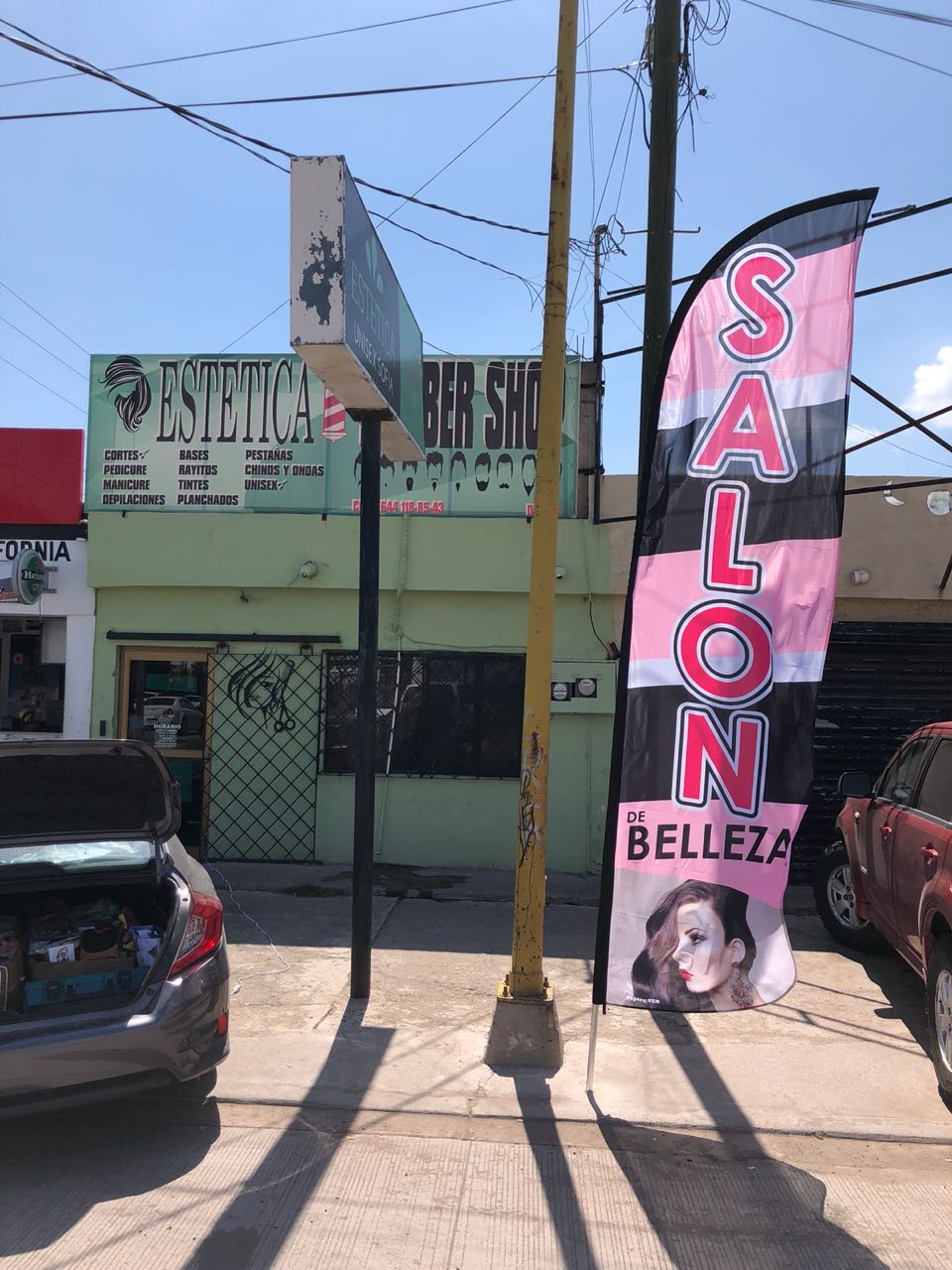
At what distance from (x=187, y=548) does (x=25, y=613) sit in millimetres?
1834

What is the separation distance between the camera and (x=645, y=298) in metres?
6.94

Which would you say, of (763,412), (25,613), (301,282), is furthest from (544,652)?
(25,613)

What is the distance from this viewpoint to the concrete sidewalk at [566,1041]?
4.91m

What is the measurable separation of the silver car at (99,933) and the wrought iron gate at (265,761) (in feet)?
15.2

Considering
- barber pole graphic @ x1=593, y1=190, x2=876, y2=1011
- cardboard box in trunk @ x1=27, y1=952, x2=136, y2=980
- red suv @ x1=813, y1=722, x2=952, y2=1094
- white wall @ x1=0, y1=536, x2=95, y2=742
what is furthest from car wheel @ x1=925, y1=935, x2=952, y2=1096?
white wall @ x1=0, y1=536, x2=95, y2=742

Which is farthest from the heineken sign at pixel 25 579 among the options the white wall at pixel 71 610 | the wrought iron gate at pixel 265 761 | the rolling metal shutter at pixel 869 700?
the rolling metal shutter at pixel 869 700

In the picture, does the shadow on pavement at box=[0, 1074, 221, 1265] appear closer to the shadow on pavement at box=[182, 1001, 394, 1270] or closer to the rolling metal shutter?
the shadow on pavement at box=[182, 1001, 394, 1270]

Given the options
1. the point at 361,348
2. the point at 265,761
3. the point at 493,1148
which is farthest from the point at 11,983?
the point at 265,761

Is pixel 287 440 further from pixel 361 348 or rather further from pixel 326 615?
pixel 361 348

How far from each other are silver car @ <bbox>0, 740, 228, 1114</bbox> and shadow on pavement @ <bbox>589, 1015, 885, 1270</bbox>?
197 centimetres

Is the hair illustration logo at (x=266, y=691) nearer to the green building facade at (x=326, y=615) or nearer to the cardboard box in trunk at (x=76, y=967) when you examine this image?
the green building facade at (x=326, y=615)

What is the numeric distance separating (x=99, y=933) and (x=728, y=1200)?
3081 millimetres

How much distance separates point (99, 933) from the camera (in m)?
4.89

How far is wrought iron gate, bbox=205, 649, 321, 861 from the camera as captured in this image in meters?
10.1
